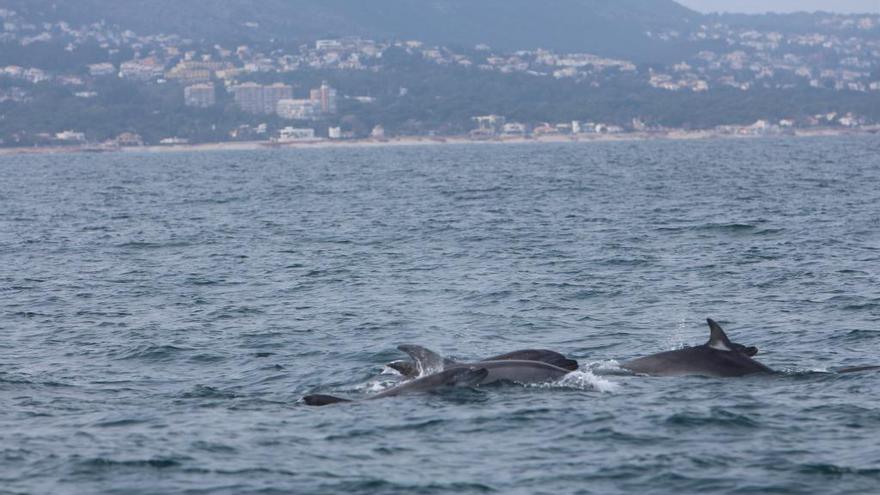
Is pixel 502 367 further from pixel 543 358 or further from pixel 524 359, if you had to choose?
pixel 543 358

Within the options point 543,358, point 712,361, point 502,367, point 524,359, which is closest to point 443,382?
point 502,367

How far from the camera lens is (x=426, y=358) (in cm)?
2164

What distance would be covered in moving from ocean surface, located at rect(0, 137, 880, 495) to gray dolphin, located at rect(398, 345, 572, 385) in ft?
1.04

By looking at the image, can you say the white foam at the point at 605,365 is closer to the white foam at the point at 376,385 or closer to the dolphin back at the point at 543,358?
the dolphin back at the point at 543,358

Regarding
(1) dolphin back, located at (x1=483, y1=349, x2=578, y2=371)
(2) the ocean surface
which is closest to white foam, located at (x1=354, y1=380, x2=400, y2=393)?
(2) the ocean surface

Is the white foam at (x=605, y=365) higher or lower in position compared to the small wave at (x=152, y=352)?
higher

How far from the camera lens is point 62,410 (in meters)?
20.8

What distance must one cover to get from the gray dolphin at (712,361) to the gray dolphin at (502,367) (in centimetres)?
166

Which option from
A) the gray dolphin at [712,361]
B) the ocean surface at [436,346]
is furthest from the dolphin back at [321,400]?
the gray dolphin at [712,361]

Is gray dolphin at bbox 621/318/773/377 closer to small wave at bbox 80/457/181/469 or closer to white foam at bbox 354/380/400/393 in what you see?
white foam at bbox 354/380/400/393

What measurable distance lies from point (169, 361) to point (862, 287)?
15.4 meters

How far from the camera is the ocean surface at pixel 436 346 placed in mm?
17172

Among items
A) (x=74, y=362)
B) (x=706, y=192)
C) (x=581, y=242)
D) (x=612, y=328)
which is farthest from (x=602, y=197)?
(x=74, y=362)

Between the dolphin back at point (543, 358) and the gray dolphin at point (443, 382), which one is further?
the dolphin back at point (543, 358)
